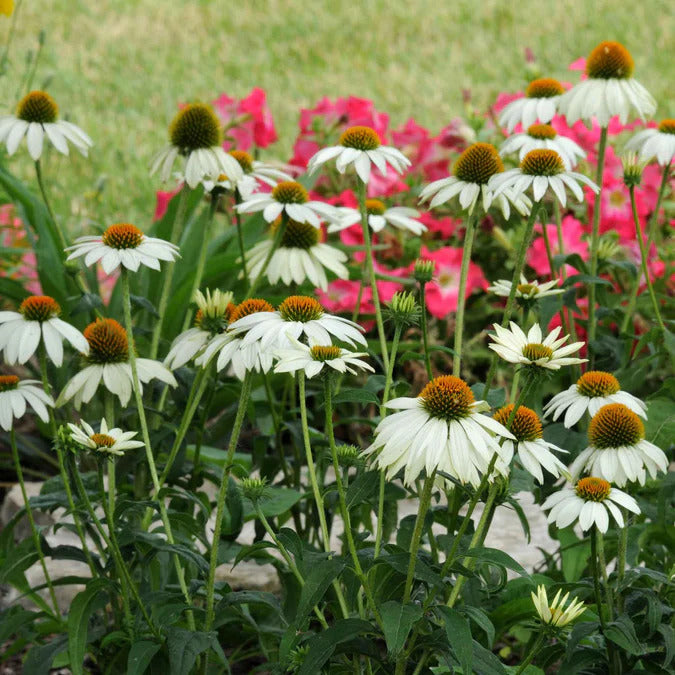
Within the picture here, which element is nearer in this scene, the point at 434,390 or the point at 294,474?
the point at 434,390

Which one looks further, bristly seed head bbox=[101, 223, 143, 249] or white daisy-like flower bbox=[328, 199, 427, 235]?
white daisy-like flower bbox=[328, 199, 427, 235]

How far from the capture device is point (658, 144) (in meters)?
2.10

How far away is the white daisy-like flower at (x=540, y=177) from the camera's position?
5.61ft

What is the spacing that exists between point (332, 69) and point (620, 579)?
4911 millimetres

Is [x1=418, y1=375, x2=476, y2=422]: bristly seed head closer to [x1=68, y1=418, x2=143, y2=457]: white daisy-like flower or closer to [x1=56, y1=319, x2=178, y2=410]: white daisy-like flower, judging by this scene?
[x1=68, y1=418, x2=143, y2=457]: white daisy-like flower

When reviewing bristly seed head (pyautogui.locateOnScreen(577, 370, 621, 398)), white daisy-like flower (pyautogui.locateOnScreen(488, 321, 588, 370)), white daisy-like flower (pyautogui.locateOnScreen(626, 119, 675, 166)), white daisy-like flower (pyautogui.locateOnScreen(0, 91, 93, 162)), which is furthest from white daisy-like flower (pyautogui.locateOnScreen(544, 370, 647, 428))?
white daisy-like flower (pyautogui.locateOnScreen(0, 91, 93, 162))

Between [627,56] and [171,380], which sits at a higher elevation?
[627,56]

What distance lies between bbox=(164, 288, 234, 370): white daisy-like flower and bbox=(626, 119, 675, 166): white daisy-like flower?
2.71 feet

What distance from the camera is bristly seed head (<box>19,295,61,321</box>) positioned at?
1680mm

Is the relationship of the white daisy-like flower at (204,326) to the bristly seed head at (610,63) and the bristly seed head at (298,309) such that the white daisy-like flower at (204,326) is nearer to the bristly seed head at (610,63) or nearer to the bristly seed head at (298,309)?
the bristly seed head at (298,309)

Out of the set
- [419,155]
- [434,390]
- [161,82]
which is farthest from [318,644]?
[161,82]

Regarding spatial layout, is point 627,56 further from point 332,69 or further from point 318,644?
point 332,69

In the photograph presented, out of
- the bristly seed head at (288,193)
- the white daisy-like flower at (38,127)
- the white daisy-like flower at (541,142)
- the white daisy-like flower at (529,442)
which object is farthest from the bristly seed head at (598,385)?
the white daisy-like flower at (38,127)

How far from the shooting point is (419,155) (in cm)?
347
